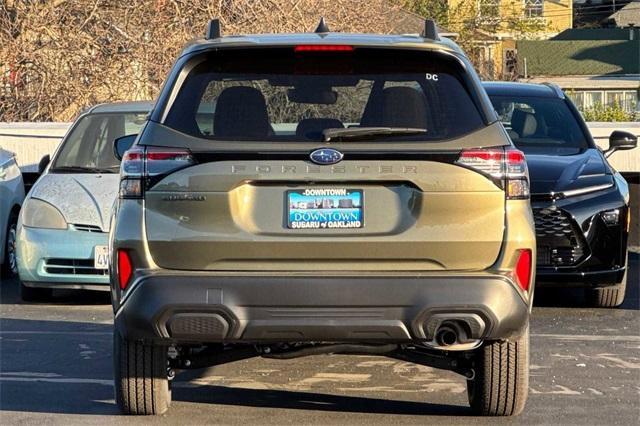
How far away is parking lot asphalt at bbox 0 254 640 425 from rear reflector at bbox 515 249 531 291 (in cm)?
94

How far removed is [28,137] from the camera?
632 inches

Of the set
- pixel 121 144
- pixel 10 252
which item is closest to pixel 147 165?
pixel 121 144

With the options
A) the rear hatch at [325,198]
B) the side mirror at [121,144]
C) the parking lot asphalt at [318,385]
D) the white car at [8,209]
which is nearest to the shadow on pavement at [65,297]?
the white car at [8,209]

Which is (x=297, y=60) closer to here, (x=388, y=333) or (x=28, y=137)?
(x=388, y=333)

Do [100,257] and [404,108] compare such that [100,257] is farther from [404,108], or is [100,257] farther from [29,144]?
[29,144]

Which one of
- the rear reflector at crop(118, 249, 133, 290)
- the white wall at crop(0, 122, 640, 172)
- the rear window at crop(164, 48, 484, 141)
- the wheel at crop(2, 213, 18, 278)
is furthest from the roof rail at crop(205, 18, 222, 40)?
the white wall at crop(0, 122, 640, 172)

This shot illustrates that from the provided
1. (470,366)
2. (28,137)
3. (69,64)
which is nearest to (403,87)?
(470,366)

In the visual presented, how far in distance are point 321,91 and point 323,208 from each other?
2.06ft

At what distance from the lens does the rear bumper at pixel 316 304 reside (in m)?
5.86

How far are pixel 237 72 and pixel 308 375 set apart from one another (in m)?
2.47

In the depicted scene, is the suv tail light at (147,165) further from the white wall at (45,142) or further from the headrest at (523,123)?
the white wall at (45,142)

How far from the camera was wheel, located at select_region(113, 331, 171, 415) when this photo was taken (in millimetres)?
6508

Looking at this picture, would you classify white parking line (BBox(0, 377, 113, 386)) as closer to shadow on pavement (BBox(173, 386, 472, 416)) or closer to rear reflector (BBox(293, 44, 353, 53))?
shadow on pavement (BBox(173, 386, 472, 416))

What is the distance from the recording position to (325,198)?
594cm
